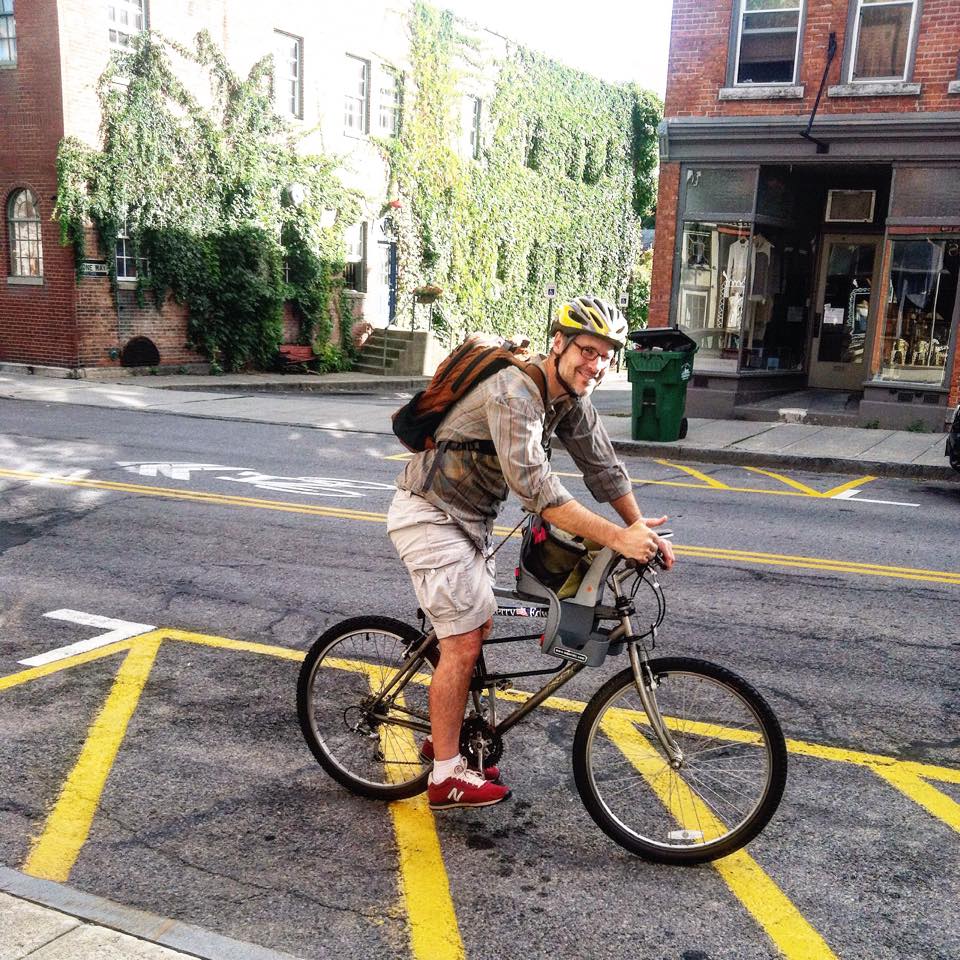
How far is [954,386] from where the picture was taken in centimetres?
1620

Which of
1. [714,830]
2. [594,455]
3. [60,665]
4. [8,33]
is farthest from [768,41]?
[714,830]

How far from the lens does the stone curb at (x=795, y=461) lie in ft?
42.5

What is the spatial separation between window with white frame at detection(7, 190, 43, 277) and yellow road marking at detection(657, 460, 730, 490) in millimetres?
14368

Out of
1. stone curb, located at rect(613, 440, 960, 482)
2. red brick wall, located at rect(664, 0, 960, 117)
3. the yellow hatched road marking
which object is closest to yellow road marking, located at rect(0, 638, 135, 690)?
the yellow hatched road marking

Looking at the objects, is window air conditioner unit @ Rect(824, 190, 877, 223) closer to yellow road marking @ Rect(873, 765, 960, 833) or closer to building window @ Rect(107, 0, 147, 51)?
building window @ Rect(107, 0, 147, 51)

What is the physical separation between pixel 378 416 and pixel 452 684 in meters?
14.1


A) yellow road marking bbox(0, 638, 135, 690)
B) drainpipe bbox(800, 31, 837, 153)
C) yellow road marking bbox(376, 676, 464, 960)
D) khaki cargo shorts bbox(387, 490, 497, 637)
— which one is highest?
drainpipe bbox(800, 31, 837, 153)

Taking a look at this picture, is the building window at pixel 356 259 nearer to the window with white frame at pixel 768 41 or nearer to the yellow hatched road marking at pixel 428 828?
the window with white frame at pixel 768 41

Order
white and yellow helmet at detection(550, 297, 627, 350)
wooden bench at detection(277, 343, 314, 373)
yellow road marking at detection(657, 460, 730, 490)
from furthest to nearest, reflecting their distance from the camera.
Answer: wooden bench at detection(277, 343, 314, 373) → yellow road marking at detection(657, 460, 730, 490) → white and yellow helmet at detection(550, 297, 627, 350)

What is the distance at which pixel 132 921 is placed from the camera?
318 cm

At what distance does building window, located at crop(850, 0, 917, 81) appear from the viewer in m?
16.2

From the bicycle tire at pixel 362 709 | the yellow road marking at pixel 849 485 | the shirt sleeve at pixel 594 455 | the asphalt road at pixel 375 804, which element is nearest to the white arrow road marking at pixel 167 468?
the asphalt road at pixel 375 804

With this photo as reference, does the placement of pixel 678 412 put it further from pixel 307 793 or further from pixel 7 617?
pixel 307 793

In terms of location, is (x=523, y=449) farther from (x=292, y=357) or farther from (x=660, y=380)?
(x=292, y=357)
